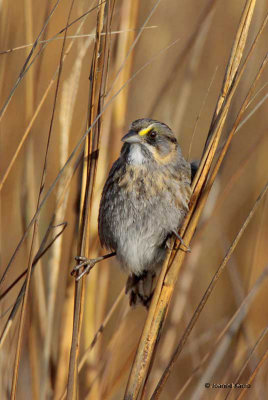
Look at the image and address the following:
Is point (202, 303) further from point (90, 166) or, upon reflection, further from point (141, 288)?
point (141, 288)

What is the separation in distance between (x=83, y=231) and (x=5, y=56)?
874 millimetres

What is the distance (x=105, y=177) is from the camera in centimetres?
256

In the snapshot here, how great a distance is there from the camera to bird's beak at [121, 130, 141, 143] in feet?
7.46

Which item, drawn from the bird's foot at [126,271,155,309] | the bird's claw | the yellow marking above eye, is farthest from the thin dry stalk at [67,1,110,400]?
the bird's foot at [126,271,155,309]

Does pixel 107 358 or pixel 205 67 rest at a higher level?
pixel 205 67

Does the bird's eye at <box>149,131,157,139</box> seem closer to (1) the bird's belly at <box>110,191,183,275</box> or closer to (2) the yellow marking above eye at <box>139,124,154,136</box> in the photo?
(2) the yellow marking above eye at <box>139,124,154,136</box>

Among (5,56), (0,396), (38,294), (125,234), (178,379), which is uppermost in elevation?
(5,56)

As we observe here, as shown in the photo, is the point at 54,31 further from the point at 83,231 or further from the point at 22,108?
the point at 83,231

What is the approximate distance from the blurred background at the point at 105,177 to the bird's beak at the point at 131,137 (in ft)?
0.45

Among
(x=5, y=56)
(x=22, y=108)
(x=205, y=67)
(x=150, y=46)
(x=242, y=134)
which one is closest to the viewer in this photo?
(x=5, y=56)

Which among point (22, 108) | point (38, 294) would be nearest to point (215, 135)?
point (38, 294)

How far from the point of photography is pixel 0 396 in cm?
221

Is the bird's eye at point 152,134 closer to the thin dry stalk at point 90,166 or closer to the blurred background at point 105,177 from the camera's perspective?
the blurred background at point 105,177

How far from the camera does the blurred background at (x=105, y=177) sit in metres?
2.19
